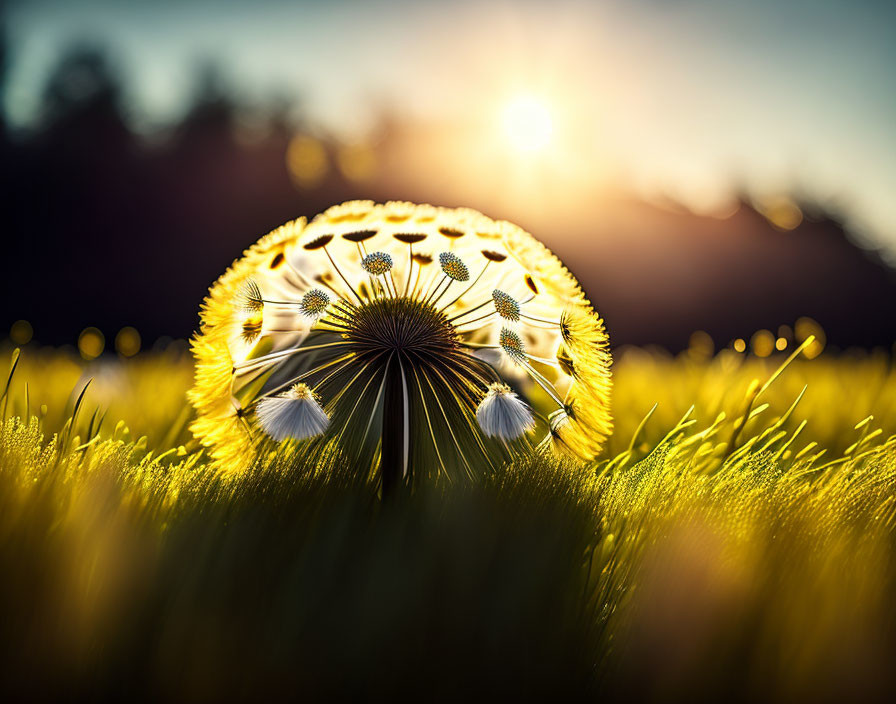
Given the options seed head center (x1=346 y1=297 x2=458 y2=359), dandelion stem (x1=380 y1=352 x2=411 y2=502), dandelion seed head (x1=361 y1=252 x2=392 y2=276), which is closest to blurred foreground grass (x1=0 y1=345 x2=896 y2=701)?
dandelion stem (x1=380 y1=352 x2=411 y2=502)

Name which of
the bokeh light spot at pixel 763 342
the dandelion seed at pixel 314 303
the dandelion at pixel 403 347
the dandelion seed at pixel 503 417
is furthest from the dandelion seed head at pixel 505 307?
the bokeh light spot at pixel 763 342

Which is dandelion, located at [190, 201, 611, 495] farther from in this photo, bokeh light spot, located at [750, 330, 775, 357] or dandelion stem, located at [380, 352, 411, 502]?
bokeh light spot, located at [750, 330, 775, 357]

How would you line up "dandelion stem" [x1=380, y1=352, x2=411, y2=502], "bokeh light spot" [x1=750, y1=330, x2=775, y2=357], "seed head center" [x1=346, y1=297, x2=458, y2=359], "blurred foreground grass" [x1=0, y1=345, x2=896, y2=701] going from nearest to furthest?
"blurred foreground grass" [x1=0, y1=345, x2=896, y2=701] → "dandelion stem" [x1=380, y1=352, x2=411, y2=502] → "seed head center" [x1=346, y1=297, x2=458, y2=359] → "bokeh light spot" [x1=750, y1=330, x2=775, y2=357]

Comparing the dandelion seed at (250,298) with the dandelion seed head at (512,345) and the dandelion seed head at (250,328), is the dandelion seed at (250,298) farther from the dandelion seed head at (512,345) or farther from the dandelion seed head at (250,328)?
the dandelion seed head at (512,345)

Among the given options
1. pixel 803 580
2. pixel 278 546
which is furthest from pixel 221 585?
pixel 803 580

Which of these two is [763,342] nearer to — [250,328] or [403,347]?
[403,347]

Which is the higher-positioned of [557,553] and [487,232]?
[487,232]

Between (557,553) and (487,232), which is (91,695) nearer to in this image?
(557,553)
